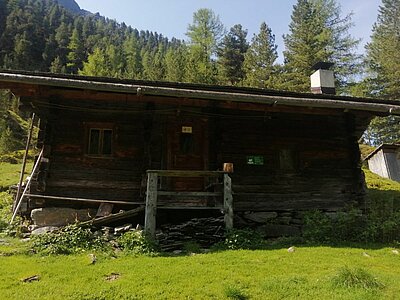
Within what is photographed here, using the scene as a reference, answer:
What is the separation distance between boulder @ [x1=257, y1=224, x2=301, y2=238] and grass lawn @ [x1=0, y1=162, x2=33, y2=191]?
13.4 meters

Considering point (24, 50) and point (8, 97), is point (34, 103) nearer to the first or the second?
point (8, 97)

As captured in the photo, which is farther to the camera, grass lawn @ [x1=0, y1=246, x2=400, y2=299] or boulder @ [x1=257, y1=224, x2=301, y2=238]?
boulder @ [x1=257, y1=224, x2=301, y2=238]

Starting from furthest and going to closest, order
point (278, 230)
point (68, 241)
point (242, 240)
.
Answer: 1. point (278, 230)
2. point (242, 240)
3. point (68, 241)

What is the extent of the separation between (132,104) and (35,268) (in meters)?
5.88

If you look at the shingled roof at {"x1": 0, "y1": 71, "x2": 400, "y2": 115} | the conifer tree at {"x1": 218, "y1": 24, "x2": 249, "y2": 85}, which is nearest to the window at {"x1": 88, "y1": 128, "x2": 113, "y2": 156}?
the shingled roof at {"x1": 0, "y1": 71, "x2": 400, "y2": 115}

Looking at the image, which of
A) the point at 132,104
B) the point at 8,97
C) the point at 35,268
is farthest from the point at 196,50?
the point at 35,268

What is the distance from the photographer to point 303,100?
10.6 m

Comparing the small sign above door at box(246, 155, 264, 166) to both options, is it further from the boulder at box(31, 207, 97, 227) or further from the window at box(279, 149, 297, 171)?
the boulder at box(31, 207, 97, 227)

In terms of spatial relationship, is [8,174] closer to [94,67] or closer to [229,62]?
[94,67]

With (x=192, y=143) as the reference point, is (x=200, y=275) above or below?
below

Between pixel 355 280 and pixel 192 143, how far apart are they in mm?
6588

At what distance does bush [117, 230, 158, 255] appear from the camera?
25.6ft

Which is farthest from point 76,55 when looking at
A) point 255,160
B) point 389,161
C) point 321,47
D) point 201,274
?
point 201,274

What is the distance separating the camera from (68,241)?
26.7 feet
